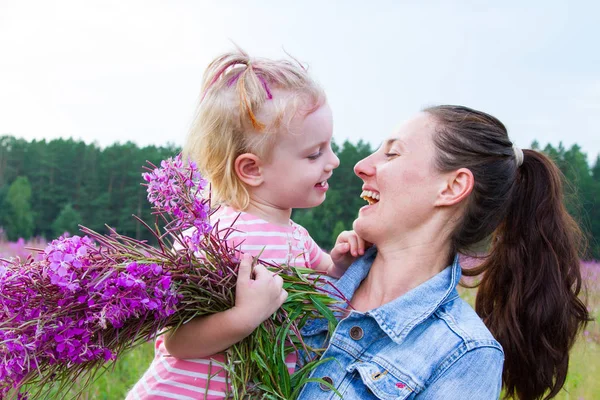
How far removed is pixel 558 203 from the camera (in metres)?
2.78

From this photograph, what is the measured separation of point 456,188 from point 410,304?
1.75 ft

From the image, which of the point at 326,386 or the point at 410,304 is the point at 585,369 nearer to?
the point at 410,304

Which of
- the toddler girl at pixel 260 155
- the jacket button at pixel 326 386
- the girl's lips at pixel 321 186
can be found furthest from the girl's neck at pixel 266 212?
the jacket button at pixel 326 386

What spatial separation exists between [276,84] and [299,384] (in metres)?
1.22

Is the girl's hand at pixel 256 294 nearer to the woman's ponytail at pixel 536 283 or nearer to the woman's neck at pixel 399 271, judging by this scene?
the woman's neck at pixel 399 271

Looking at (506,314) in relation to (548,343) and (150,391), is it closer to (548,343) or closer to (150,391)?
(548,343)

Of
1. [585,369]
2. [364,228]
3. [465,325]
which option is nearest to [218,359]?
[364,228]

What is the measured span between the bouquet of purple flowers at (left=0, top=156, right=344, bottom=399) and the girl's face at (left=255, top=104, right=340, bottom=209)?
39 cm

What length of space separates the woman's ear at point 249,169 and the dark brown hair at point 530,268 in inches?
32.1

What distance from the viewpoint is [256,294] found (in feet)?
6.45

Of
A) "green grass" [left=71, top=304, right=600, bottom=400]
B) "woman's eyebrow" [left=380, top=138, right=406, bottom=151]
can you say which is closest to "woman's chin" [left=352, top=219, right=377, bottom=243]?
"woman's eyebrow" [left=380, top=138, right=406, bottom=151]

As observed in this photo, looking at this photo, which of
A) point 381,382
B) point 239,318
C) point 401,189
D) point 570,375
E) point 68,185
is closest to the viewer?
point 239,318

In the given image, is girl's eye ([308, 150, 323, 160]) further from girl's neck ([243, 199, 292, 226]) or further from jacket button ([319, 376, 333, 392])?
jacket button ([319, 376, 333, 392])

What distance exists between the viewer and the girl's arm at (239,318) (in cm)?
196
